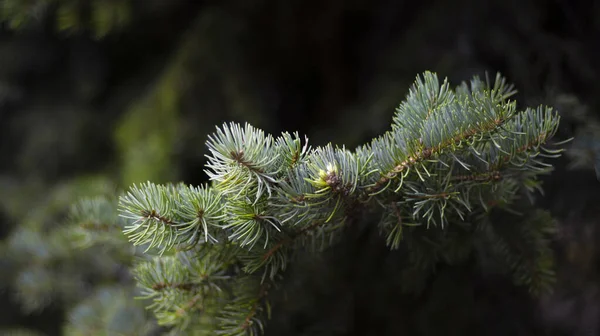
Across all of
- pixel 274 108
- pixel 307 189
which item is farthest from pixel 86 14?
pixel 307 189

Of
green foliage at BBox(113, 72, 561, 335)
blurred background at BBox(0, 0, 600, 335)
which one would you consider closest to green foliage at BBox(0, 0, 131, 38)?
blurred background at BBox(0, 0, 600, 335)

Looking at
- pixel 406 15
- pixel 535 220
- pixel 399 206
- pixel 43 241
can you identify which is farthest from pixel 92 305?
pixel 406 15

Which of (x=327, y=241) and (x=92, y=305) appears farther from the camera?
(x=92, y=305)

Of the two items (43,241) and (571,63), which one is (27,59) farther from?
(571,63)

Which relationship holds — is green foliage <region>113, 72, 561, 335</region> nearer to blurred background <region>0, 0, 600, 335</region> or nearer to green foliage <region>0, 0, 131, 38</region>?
blurred background <region>0, 0, 600, 335</region>

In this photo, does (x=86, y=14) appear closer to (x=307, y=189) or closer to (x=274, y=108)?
(x=274, y=108)

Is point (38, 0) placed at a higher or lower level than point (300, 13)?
lower

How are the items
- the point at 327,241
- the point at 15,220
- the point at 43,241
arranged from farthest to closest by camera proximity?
the point at 15,220
the point at 43,241
the point at 327,241
